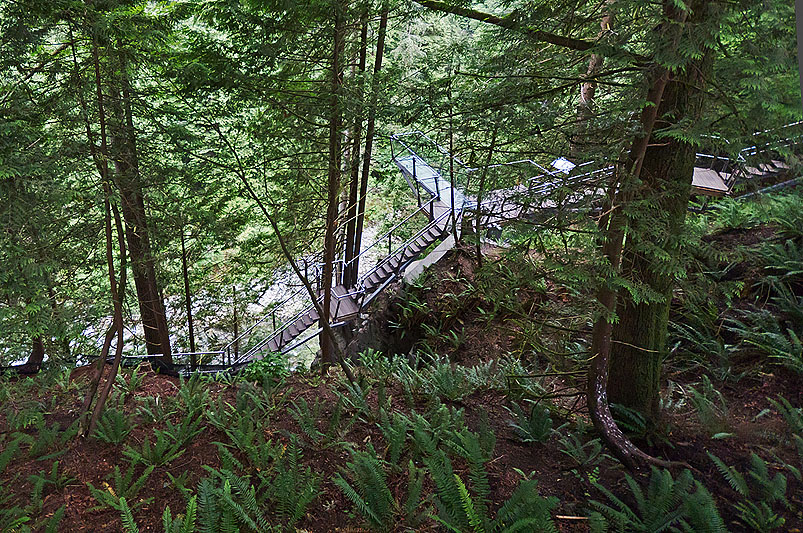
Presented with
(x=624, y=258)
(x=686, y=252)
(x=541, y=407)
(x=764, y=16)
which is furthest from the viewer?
Result: (x=541, y=407)

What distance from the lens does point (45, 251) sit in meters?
4.02

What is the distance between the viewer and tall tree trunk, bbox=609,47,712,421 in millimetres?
3266

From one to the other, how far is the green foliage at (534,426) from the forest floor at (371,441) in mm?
42

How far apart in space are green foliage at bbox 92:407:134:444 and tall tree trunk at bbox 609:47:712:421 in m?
4.06

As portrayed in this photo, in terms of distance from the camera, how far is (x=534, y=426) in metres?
4.38

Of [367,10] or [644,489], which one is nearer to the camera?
[644,489]

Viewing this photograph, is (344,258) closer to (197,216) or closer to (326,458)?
(197,216)

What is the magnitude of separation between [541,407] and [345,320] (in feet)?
17.0

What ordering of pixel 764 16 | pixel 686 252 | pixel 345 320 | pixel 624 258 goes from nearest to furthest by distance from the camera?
pixel 764 16 < pixel 686 252 < pixel 624 258 < pixel 345 320

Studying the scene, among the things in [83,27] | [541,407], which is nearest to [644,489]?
[541,407]

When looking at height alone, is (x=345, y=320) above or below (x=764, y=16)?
below

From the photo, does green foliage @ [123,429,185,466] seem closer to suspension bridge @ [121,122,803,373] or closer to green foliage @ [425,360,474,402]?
suspension bridge @ [121,122,803,373]

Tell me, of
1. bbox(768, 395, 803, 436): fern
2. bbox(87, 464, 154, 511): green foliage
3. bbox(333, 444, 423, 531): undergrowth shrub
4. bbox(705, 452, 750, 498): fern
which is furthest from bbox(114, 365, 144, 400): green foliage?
bbox(768, 395, 803, 436): fern

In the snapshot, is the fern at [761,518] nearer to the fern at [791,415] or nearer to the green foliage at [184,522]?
the fern at [791,415]
